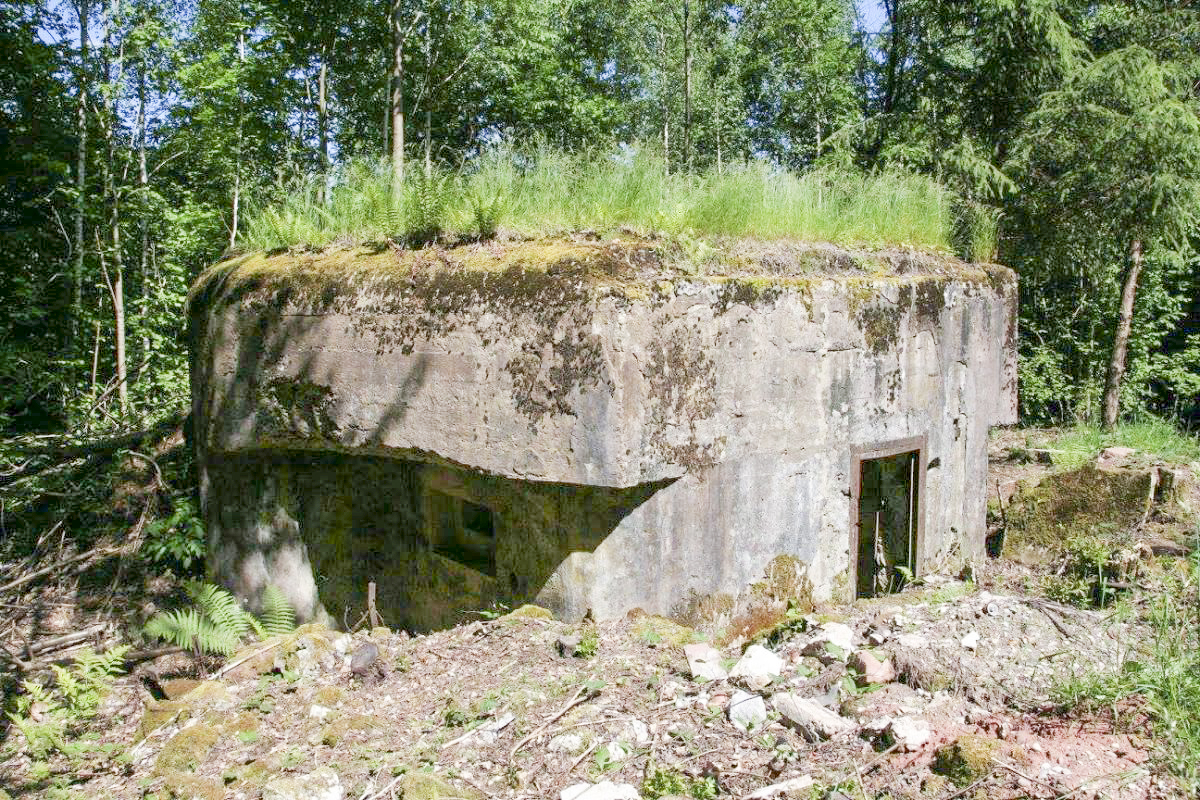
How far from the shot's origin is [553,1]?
17328mm

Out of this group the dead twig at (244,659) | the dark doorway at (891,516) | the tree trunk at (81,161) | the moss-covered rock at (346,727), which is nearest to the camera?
the moss-covered rock at (346,727)

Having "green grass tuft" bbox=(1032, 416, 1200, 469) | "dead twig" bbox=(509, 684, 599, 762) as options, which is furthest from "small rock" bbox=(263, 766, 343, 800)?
"green grass tuft" bbox=(1032, 416, 1200, 469)

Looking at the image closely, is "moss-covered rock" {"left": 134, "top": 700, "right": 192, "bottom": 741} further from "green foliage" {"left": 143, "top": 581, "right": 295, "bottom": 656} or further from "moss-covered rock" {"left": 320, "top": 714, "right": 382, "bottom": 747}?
"moss-covered rock" {"left": 320, "top": 714, "right": 382, "bottom": 747}

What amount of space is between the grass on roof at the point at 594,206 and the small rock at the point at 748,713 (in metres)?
2.44

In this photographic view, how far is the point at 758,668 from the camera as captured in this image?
11.7ft

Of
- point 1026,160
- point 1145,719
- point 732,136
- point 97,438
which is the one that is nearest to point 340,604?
point 97,438

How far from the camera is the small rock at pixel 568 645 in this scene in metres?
3.91

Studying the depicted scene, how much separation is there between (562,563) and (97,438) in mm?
6100

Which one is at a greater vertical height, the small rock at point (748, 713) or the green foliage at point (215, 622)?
the small rock at point (748, 713)

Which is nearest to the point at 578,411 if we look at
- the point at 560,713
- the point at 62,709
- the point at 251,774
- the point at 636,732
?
the point at 560,713

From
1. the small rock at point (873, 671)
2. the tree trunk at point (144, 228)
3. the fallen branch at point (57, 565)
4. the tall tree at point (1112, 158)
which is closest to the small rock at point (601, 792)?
the small rock at point (873, 671)

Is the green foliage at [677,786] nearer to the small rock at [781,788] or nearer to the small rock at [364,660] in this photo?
the small rock at [781,788]

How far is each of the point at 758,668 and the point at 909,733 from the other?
0.81 meters

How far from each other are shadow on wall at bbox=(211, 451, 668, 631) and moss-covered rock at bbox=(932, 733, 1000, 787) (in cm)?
197
